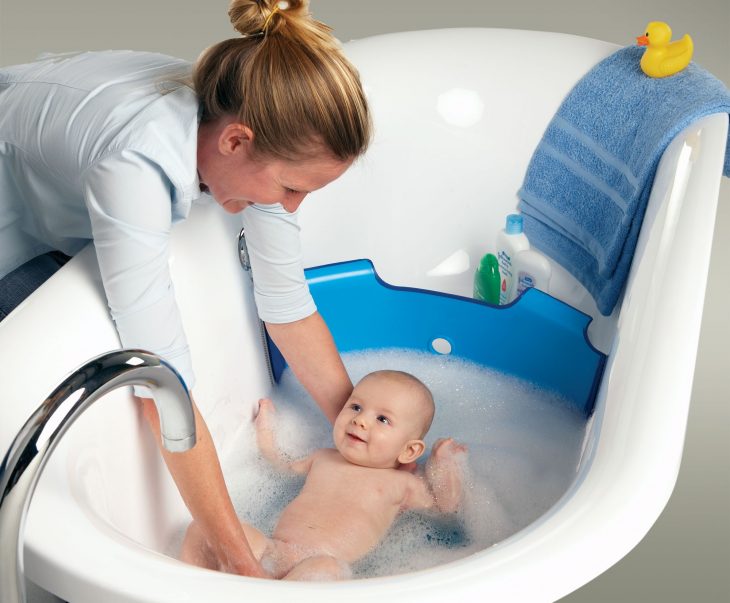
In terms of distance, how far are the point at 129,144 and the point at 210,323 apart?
491 mm

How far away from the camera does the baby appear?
1.60 m

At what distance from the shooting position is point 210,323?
1782 mm

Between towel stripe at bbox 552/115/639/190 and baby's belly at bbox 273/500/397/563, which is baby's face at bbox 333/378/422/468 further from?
towel stripe at bbox 552/115/639/190

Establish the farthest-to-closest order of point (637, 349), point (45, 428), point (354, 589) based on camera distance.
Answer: point (637, 349)
point (354, 589)
point (45, 428)

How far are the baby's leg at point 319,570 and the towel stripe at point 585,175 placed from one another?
847 millimetres

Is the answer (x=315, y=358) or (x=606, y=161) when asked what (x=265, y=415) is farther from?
(x=606, y=161)

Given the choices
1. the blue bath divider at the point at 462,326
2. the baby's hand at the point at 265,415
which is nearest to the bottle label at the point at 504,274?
the blue bath divider at the point at 462,326

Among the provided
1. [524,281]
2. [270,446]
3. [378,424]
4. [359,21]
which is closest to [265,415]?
[270,446]

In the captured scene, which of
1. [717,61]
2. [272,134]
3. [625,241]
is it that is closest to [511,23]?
[717,61]

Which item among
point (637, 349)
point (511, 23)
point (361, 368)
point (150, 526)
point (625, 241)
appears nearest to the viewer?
point (637, 349)

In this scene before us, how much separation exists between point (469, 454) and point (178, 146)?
806mm

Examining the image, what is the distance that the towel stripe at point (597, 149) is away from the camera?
6.51 feet

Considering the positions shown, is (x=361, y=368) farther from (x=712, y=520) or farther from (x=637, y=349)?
(x=637, y=349)

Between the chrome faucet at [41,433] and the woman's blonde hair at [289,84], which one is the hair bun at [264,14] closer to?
the woman's blonde hair at [289,84]
